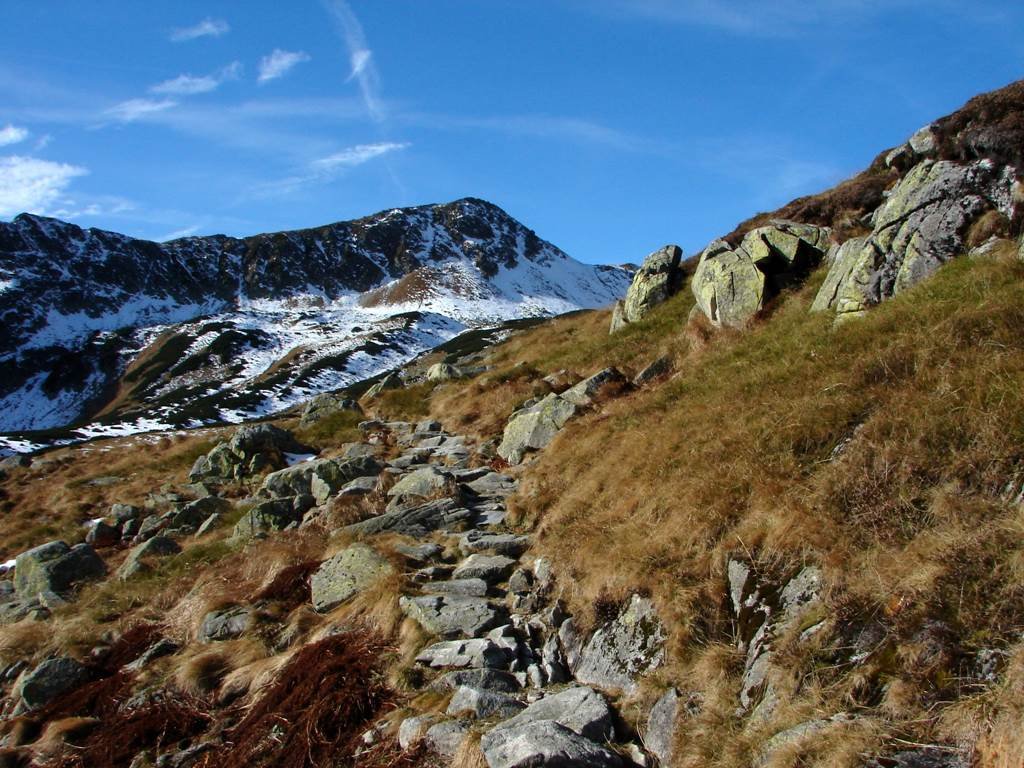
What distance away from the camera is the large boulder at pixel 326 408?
24.5m

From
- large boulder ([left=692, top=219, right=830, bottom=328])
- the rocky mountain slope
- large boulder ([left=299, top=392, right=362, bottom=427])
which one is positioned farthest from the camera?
large boulder ([left=299, top=392, right=362, bottom=427])

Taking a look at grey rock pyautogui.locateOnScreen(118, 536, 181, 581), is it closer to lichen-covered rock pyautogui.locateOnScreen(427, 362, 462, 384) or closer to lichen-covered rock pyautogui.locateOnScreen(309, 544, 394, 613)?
lichen-covered rock pyautogui.locateOnScreen(309, 544, 394, 613)

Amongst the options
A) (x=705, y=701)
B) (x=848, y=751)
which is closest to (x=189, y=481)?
(x=705, y=701)

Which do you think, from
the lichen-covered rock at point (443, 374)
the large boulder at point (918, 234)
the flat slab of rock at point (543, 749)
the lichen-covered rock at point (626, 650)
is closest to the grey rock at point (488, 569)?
the lichen-covered rock at point (626, 650)

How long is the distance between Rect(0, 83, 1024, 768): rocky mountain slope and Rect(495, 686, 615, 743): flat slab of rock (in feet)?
0.10

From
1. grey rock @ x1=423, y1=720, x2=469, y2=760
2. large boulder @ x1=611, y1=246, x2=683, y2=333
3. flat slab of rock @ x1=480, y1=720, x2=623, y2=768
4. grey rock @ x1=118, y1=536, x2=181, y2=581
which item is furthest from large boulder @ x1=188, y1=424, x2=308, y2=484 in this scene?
flat slab of rock @ x1=480, y1=720, x2=623, y2=768

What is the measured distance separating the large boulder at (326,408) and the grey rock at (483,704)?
59.2 ft

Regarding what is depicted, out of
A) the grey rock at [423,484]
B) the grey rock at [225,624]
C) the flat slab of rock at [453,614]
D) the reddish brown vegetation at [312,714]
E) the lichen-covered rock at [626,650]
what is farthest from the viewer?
the grey rock at [423,484]

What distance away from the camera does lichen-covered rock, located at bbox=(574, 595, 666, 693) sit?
666 cm

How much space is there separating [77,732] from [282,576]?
3.28 meters

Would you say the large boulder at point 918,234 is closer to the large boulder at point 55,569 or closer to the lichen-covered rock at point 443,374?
the lichen-covered rock at point 443,374

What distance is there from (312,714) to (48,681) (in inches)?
208

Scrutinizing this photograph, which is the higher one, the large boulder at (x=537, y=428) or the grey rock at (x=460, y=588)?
the large boulder at (x=537, y=428)

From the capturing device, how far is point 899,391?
7.84 m
